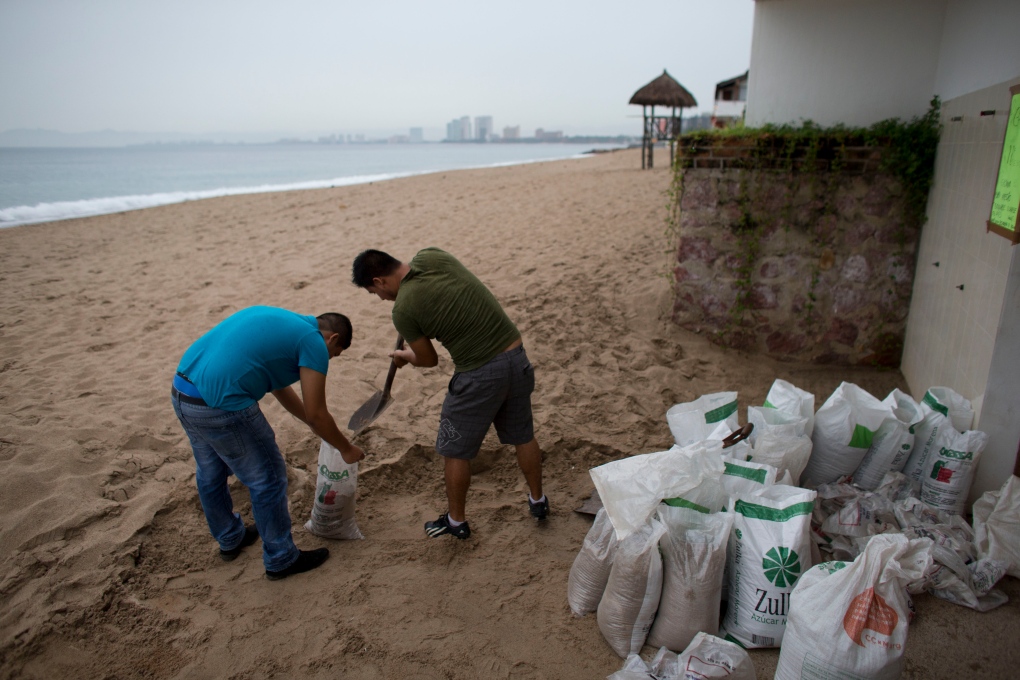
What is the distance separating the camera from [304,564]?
2543 millimetres

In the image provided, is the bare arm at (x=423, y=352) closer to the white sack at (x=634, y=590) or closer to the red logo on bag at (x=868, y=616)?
the white sack at (x=634, y=590)

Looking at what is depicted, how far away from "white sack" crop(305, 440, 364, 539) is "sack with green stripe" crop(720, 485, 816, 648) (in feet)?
5.10

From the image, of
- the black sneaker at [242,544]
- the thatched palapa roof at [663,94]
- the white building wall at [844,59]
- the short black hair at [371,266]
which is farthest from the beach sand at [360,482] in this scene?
the thatched palapa roof at [663,94]

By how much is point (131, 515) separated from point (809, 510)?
2756mm

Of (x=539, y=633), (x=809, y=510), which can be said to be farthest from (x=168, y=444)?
(x=809, y=510)

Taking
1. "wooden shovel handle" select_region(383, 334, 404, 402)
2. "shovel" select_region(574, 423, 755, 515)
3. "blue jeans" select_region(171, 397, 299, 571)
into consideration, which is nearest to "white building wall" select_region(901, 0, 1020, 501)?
"shovel" select_region(574, 423, 755, 515)

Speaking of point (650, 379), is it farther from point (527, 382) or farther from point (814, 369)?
point (527, 382)

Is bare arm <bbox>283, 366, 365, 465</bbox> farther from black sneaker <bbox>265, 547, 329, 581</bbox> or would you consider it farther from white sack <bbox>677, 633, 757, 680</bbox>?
white sack <bbox>677, 633, 757, 680</bbox>

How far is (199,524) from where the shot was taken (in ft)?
9.21

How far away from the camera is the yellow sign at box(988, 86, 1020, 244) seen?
2.32 m

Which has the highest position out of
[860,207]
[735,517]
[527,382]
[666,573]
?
[860,207]

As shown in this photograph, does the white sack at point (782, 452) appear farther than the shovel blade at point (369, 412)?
No

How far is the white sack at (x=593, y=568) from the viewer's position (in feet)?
7.16

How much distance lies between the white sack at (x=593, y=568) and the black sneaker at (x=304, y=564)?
3.46 feet
